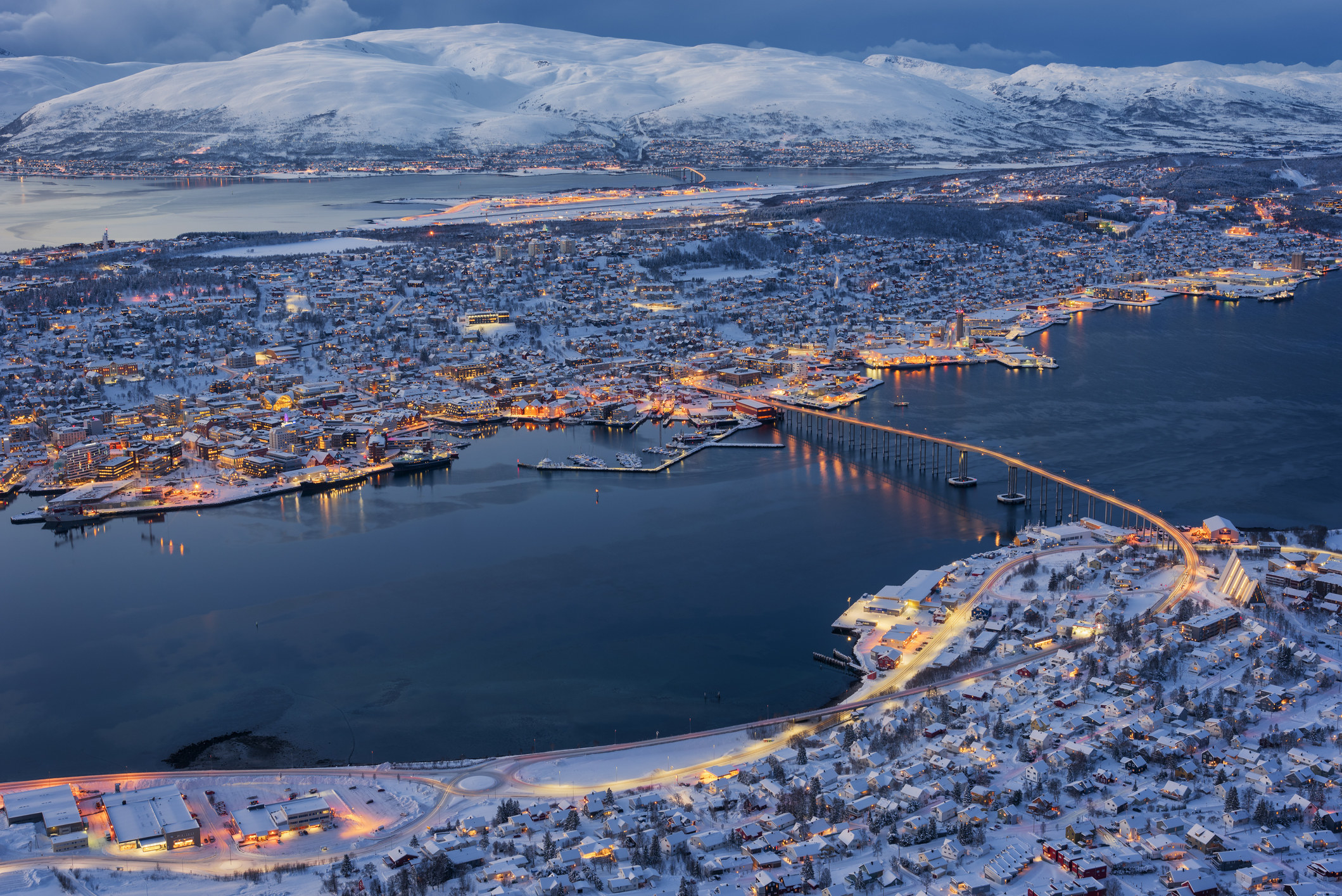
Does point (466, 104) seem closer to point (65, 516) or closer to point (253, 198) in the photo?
point (253, 198)

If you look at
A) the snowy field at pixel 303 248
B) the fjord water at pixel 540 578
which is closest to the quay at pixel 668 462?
the fjord water at pixel 540 578

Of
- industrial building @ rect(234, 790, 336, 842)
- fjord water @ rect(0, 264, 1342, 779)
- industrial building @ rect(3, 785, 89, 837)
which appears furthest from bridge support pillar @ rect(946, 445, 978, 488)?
Result: industrial building @ rect(3, 785, 89, 837)

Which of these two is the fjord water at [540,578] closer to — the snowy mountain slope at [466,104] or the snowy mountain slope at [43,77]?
the snowy mountain slope at [466,104]

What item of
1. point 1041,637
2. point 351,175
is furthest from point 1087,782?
point 351,175

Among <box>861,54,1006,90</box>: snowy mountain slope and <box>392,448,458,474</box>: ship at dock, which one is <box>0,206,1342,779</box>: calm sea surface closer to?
<box>392,448,458,474</box>: ship at dock

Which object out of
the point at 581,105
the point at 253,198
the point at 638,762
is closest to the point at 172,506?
the point at 638,762

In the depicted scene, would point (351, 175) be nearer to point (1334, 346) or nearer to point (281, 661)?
point (1334, 346)
